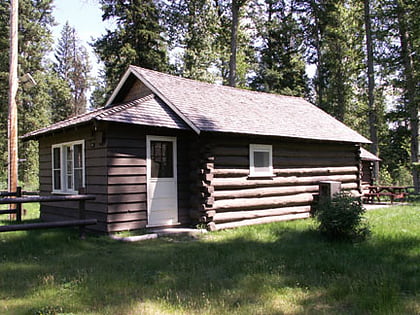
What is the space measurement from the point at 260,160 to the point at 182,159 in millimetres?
2713

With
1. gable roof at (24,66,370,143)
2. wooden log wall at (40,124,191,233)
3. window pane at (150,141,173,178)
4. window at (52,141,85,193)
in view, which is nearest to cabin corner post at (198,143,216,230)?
wooden log wall at (40,124,191,233)

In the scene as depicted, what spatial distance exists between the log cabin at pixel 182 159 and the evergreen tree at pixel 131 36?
37.0ft

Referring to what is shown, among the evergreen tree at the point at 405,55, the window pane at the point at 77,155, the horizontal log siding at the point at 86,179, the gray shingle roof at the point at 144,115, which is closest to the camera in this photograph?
the gray shingle roof at the point at 144,115

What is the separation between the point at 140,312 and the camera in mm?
4629

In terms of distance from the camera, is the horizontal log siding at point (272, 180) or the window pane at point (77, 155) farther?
the window pane at point (77, 155)

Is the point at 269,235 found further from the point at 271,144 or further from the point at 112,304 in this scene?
the point at 112,304

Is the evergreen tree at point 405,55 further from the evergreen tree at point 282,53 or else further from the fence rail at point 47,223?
the fence rail at point 47,223

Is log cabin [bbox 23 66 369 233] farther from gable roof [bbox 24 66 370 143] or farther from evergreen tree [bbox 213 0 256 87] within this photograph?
evergreen tree [bbox 213 0 256 87]

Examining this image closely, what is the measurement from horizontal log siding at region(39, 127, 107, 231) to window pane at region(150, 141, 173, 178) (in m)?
1.43

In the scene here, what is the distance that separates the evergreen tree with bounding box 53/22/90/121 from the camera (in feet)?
146

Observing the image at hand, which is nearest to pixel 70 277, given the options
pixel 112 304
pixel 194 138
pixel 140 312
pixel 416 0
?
pixel 112 304

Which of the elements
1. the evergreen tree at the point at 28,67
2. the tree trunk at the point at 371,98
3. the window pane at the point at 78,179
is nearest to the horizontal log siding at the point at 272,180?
the window pane at the point at 78,179

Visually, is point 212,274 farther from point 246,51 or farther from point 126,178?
point 246,51

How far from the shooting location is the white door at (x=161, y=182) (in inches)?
408
